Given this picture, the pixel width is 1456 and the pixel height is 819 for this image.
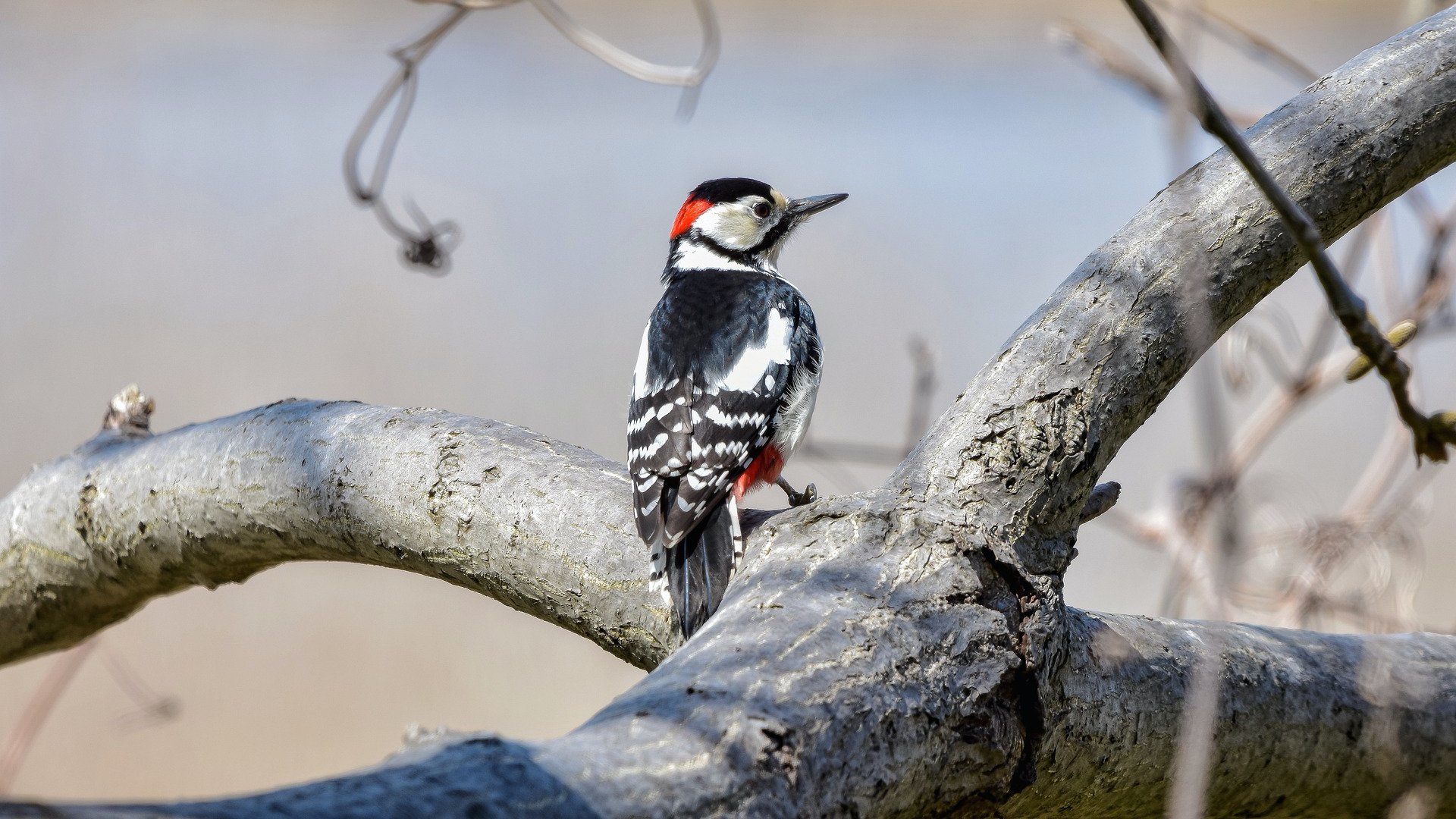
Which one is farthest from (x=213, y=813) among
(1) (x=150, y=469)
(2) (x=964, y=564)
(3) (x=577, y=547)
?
(1) (x=150, y=469)

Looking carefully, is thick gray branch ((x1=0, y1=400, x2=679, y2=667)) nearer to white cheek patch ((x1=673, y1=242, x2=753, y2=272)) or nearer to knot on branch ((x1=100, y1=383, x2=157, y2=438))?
knot on branch ((x1=100, y1=383, x2=157, y2=438))

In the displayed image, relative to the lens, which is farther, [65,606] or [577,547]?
[65,606]

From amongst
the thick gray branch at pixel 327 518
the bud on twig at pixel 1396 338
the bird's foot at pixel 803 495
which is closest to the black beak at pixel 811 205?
the bird's foot at pixel 803 495

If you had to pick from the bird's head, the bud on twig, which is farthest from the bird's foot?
the bird's head

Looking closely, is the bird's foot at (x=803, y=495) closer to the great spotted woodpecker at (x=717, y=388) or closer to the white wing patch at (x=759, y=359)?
the great spotted woodpecker at (x=717, y=388)

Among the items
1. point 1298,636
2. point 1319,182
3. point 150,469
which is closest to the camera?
point 1319,182

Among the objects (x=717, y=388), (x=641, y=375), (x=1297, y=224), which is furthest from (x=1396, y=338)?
(x=641, y=375)

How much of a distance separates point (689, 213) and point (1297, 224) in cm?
304

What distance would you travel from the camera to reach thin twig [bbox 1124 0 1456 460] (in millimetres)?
859

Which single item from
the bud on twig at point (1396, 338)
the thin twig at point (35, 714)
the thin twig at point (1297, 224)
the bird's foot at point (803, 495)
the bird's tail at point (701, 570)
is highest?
the bud on twig at point (1396, 338)

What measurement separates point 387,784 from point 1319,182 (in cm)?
170

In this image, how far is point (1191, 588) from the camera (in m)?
2.70

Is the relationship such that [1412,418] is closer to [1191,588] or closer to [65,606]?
[1191,588]

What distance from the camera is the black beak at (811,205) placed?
3801 mm
